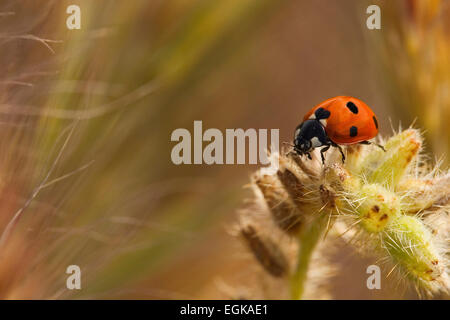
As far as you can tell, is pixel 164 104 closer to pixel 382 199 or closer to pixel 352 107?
pixel 352 107

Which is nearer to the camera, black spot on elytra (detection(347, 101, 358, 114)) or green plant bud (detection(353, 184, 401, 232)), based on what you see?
green plant bud (detection(353, 184, 401, 232))

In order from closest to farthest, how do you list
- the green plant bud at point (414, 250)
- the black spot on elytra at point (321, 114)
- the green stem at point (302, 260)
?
the green plant bud at point (414, 250) → the green stem at point (302, 260) → the black spot on elytra at point (321, 114)

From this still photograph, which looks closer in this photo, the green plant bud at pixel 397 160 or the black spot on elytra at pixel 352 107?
the green plant bud at pixel 397 160

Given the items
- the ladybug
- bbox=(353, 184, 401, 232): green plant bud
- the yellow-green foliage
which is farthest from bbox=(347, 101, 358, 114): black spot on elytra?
bbox=(353, 184, 401, 232): green plant bud

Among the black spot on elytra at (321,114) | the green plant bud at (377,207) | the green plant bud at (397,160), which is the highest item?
the black spot on elytra at (321,114)

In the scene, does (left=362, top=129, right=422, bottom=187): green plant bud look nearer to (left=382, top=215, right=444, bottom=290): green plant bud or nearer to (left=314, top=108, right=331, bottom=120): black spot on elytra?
(left=382, top=215, right=444, bottom=290): green plant bud

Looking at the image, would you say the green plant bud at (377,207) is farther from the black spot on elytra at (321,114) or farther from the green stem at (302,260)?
the black spot on elytra at (321,114)

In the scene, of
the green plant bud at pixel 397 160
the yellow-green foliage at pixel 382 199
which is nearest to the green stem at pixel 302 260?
the yellow-green foliage at pixel 382 199

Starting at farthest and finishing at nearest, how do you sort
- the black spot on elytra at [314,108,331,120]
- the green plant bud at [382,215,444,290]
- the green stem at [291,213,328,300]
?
the black spot on elytra at [314,108,331,120]
the green stem at [291,213,328,300]
the green plant bud at [382,215,444,290]

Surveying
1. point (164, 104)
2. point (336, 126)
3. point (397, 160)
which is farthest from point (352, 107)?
point (164, 104)

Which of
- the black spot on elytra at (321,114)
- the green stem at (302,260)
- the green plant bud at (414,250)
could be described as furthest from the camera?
the black spot on elytra at (321,114)
